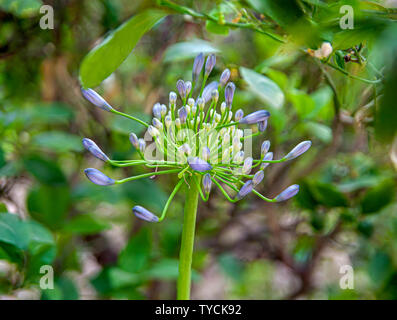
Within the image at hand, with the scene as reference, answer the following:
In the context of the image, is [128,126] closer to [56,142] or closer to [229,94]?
[56,142]

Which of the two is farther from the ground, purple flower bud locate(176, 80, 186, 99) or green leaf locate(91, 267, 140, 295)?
purple flower bud locate(176, 80, 186, 99)

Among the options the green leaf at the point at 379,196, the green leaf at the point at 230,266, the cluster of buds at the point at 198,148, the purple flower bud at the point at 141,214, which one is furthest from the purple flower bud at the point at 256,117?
the green leaf at the point at 230,266

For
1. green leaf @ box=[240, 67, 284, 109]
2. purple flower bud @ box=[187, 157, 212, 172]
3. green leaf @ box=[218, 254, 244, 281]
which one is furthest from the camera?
green leaf @ box=[218, 254, 244, 281]

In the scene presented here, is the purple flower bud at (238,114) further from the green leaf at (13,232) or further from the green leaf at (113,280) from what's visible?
the green leaf at (113,280)

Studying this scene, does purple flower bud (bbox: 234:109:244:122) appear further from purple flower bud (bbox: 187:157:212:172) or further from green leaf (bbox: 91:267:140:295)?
green leaf (bbox: 91:267:140:295)

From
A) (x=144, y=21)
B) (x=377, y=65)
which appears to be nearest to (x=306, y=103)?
(x=377, y=65)

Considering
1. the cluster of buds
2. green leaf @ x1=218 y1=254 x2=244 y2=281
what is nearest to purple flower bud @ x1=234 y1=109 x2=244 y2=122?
the cluster of buds

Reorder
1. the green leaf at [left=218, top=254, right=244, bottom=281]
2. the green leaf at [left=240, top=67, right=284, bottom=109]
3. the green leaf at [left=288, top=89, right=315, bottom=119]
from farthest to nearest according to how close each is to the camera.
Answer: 1. the green leaf at [left=218, top=254, right=244, bottom=281]
2. the green leaf at [left=288, top=89, right=315, bottom=119]
3. the green leaf at [left=240, top=67, right=284, bottom=109]
